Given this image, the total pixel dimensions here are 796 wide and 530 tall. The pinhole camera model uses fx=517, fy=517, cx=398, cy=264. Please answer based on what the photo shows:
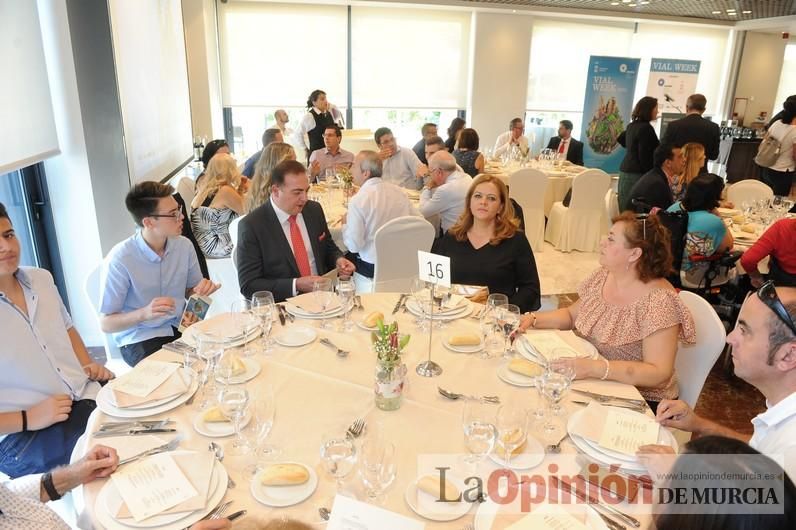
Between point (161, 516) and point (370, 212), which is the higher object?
point (370, 212)

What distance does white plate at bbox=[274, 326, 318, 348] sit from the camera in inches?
83.7

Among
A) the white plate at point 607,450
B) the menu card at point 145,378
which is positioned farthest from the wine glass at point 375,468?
the menu card at point 145,378

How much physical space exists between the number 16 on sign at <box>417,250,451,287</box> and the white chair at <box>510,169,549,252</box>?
14.7 feet

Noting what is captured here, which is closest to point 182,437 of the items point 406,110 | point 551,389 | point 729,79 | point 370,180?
point 551,389

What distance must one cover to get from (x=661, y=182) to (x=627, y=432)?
12.5 feet

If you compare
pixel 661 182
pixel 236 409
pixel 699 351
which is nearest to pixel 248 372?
pixel 236 409

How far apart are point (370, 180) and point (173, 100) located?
301cm

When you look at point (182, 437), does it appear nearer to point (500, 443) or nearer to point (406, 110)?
point (500, 443)

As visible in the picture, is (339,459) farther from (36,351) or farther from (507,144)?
(507,144)

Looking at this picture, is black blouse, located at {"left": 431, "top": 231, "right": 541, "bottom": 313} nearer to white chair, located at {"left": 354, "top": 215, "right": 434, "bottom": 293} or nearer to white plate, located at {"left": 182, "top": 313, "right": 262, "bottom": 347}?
white chair, located at {"left": 354, "top": 215, "right": 434, "bottom": 293}

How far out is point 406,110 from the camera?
433 inches


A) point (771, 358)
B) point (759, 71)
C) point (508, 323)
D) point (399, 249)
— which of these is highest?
point (759, 71)

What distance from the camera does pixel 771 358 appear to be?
153 centimetres

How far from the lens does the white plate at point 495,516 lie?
4.03ft
